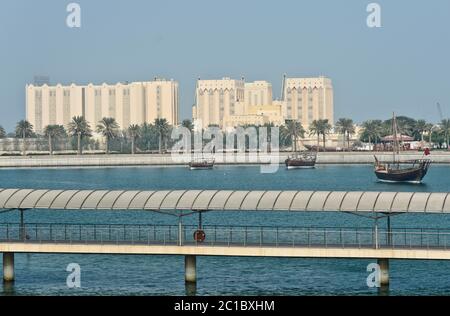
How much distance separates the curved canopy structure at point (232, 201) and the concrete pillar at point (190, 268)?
139 inches

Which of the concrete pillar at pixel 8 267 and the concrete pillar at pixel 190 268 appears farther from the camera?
the concrete pillar at pixel 8 267

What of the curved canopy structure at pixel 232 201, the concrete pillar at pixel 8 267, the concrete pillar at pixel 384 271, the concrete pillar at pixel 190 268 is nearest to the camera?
the curved canopy structure at pixel 232 201

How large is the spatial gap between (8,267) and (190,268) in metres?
11.1

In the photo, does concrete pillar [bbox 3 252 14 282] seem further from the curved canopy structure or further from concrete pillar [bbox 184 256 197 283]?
concrete pillar [bbox 184 256 197 283]

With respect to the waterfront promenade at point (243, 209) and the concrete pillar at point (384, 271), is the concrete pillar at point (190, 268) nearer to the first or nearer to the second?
the waterfront promenade at point (243, 209)

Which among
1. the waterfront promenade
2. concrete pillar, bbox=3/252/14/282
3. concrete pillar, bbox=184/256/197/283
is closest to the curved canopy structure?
the waterfront promenade

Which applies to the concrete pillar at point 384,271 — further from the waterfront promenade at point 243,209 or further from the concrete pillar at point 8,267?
the concrete pillar at point 8,267

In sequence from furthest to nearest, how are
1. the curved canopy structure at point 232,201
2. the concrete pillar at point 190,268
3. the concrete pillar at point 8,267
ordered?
the concrete pillar at point 8,267, the concrete pillar at point 190,268, the curved canopy structure at point 232,201

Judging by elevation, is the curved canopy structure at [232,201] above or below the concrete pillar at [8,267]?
above

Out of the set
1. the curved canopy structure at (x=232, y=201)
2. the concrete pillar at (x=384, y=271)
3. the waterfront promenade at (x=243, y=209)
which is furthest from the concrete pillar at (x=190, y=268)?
the concrete pillar at (x=384, y=271)

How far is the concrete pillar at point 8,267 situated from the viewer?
220 ft

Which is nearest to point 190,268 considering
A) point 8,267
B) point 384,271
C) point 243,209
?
point 243,209
